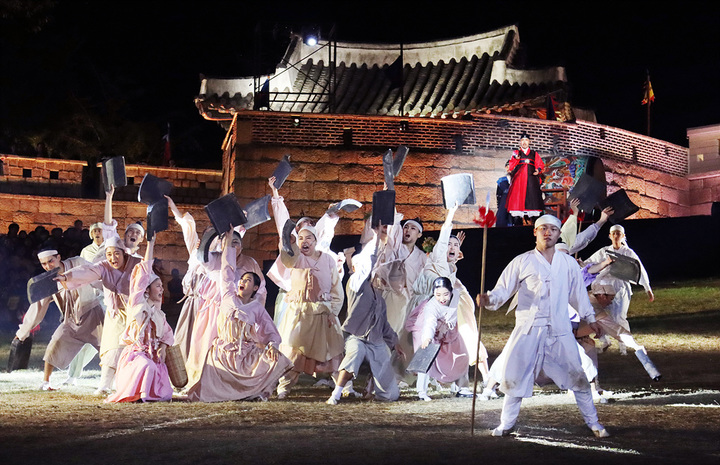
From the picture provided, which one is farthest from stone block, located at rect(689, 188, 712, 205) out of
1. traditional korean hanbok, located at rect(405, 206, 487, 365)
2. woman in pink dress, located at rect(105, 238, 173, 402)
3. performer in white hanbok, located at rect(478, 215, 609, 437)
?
performer in white hanbok, located at rect(478, 215, 609, 437)

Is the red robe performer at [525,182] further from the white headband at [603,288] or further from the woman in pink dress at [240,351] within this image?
the woman in pink dress at [240,351]

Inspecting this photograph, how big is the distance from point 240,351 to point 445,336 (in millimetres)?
2015

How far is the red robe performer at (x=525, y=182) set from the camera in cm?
1697

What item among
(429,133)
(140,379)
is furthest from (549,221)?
(429,133)

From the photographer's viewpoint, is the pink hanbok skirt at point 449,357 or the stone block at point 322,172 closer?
the pink hanbok skirt at point 449,357

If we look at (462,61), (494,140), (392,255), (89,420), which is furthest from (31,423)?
(462,61)

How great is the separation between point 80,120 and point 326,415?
66.3ft

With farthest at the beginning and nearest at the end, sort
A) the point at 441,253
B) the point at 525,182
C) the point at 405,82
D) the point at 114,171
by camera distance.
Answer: the point at 405,82
the point at 525,182
the point at 114,171
the point at 441,253

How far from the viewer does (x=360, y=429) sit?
734 cm

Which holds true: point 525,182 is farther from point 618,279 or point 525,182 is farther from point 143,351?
point 143,351

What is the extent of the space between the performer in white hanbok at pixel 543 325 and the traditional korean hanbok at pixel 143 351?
337 centimetres

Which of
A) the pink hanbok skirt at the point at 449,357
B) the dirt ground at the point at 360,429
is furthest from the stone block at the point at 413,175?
the pink hanbok skirt at the point at 449,357

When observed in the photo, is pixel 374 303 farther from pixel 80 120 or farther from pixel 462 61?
pixel 80 120

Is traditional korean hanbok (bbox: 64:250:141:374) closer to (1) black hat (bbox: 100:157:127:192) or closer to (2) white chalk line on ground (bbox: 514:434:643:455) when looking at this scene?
(1) black hat (bbox: 100:157:127:192)
